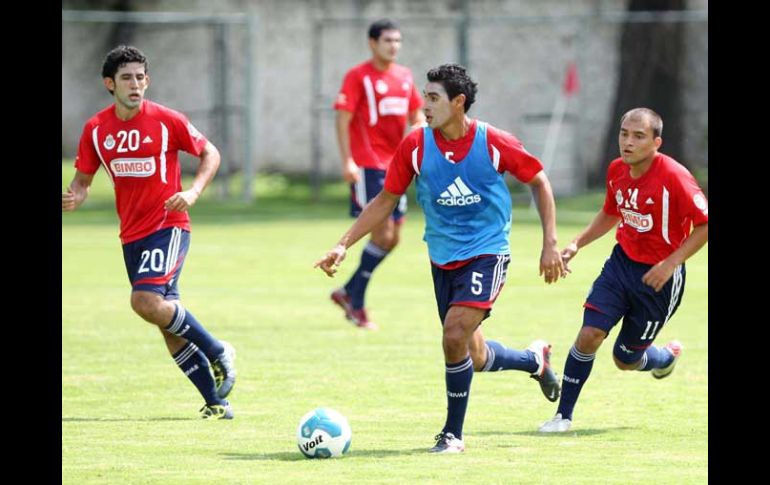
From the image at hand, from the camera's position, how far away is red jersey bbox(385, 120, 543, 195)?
8.59m

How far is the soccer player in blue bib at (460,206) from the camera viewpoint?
8430 mm

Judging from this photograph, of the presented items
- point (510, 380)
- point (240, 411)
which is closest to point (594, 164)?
point (510, 380)

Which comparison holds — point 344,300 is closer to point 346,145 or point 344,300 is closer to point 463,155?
point 346,145

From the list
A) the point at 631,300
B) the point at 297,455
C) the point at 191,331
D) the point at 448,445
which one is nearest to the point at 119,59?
the point at 191,331

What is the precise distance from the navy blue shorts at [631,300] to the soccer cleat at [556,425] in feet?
2.01

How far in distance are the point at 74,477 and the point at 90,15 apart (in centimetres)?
2238

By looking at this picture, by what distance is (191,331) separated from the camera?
9398 millimetres

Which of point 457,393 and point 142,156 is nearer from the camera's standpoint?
point 457,393

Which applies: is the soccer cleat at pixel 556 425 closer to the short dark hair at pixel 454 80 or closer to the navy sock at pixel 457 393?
the navy sock at pixel 457 393

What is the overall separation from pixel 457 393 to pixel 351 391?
84.0 inches

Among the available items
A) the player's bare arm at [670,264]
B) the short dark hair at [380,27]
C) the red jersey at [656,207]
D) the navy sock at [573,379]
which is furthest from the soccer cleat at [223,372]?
the short dark hair at [380,27]

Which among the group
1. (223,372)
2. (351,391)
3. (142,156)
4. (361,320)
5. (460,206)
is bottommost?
(361,320)
